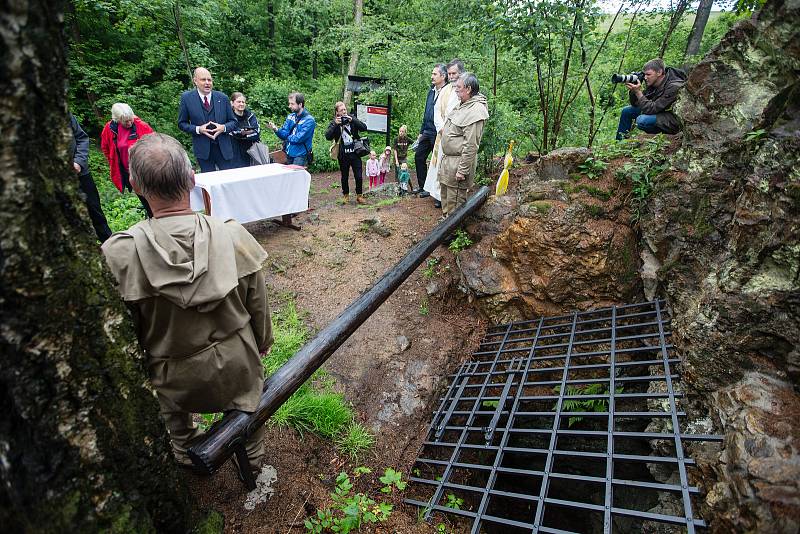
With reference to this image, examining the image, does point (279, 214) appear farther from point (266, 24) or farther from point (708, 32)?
point (266, 24)

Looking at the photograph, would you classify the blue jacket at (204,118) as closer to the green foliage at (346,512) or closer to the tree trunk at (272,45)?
the green foliage at (346,512)

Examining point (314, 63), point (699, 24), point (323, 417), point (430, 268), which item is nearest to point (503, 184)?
point (430, 268)

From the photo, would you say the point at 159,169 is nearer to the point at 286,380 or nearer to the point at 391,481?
the point at 286,380

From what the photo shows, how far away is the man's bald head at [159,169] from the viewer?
1610 millimetres

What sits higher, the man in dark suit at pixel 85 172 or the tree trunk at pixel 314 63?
the tree trunk at pixel 314 63

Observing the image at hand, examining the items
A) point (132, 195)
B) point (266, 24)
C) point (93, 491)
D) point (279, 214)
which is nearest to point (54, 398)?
point (93, 491)

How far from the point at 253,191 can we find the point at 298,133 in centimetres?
171

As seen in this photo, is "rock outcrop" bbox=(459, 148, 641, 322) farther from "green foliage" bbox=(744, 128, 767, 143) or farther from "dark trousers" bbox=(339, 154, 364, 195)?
"dark trousers" bbox=(339, 154, 364, 195)

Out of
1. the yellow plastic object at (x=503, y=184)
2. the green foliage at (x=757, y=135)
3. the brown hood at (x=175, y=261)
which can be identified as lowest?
the yellow plastic object at (x=503, y=184)

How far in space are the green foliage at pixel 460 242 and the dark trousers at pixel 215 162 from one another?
3798 millimetres

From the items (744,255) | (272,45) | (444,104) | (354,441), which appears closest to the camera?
(744,255)

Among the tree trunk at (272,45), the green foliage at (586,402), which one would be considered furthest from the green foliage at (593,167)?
the tree trunk at (272,45)

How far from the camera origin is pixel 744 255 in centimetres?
258

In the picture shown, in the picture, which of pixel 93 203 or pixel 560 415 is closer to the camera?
pixel 560 415
